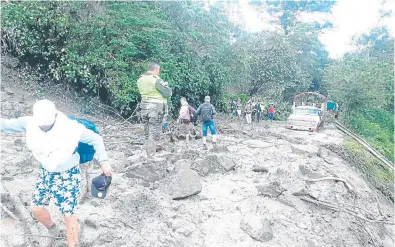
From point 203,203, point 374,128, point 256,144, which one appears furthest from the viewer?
point 374,128

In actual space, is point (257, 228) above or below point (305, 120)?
above

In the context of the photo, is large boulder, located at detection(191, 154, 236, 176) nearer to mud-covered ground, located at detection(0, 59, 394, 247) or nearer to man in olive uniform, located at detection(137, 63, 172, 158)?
mud-covered ground, located at detection(0, 59, 394, 247)

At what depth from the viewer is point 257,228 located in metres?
4.46

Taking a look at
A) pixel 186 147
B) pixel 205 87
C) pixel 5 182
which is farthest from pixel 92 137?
pixel 205 87

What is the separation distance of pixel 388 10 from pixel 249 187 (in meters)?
33.6

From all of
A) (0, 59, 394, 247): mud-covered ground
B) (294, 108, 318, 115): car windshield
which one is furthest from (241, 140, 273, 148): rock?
(294, 108, 318, 115): car windshield

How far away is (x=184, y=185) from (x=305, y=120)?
1219 cm

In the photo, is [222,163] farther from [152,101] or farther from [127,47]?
[127,47]

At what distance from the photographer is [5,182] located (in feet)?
15.0

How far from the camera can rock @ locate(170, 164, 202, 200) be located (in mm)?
5047

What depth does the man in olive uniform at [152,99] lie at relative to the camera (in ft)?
18.4

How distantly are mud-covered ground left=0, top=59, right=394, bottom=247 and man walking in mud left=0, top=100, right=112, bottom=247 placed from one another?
27.3 inches

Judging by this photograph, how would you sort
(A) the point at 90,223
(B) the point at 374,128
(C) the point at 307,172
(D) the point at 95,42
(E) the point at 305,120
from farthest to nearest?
1. (B) the point at 374,128
2. (E) the point at 305,120
3. (D) the point at 95,42
4. (C) the point at 307,172
5. (A) the point at 90,223

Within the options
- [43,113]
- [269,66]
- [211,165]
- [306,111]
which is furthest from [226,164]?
[269,66]
